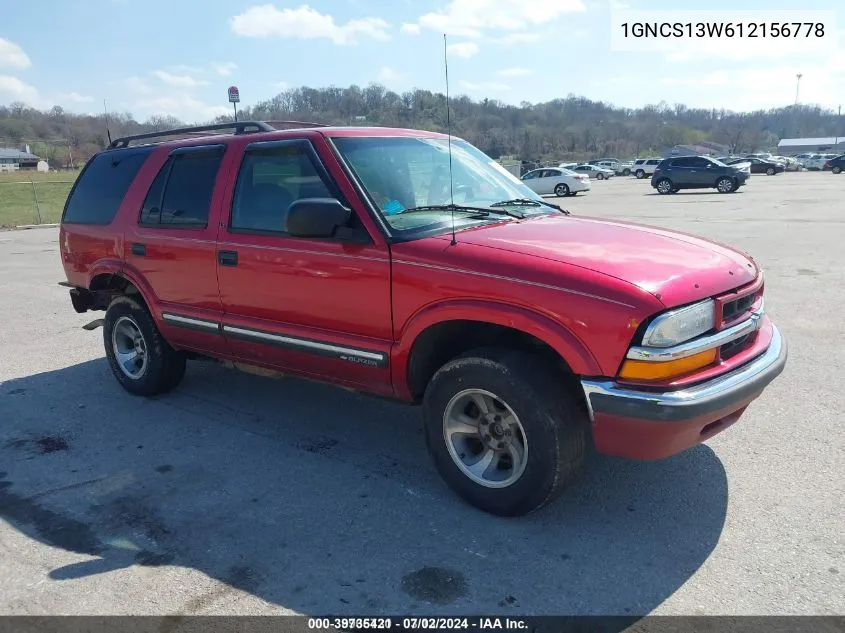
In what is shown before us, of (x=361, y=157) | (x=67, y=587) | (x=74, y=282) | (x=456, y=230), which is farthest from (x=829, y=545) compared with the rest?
(x=74, y=282)

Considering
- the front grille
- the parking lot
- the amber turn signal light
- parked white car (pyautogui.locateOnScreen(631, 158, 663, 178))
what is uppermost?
parked white car (pyautogui.locateOnScreen(631, 158, 663, 178))

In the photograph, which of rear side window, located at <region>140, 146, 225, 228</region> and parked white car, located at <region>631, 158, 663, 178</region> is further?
parked white car, located at <region>631, 158, 663, 178</region>

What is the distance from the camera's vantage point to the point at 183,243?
185 inches

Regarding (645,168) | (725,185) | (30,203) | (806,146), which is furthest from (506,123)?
(806,146)

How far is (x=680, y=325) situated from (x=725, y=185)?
94.1ft

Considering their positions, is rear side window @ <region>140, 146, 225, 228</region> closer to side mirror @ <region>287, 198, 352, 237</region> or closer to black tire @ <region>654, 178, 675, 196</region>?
side mirror @ <region>287, 198, 352, 237</region>

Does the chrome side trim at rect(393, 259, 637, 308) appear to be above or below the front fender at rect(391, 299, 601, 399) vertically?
Result: above

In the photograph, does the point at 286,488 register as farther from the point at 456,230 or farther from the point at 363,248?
the point at 456,230

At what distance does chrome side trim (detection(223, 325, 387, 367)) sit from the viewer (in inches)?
148

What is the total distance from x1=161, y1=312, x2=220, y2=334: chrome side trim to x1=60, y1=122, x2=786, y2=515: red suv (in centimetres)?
2

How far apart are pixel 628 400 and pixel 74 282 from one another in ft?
16.4

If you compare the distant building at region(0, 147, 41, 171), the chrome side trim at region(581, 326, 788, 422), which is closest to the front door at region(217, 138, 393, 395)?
the chrome side trim at region(581, 326, 788, 422)

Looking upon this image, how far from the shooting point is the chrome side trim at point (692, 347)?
2906mm

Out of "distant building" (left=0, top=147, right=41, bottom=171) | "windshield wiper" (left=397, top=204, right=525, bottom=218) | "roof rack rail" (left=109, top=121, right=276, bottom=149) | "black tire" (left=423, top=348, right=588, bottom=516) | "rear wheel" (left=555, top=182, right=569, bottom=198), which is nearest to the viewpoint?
"black tire" (left=423, top=348, right=588, bottom=516)
